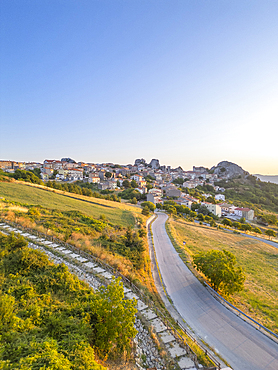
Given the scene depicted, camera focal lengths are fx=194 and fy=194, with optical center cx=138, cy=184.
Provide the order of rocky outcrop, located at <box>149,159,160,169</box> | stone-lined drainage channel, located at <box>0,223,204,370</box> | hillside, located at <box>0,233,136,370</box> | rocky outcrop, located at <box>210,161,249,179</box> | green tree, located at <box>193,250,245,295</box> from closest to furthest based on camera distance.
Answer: hillside, located at <box>0,233,136,370</box>
stone-lined drainage channel, located at <box>0,223,204,370</box>
green tree, located at <box>193,250,245,295</box>
rocky outcrop, located at <box>210,161,249,179</box>
rocky outcrop, located at <box>149,159,160,169</box>

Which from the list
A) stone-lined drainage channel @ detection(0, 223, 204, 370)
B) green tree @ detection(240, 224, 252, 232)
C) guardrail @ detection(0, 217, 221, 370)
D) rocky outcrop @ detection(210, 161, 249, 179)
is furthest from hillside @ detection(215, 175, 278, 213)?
stone-lined drainage channel @ detection(0, 223, 204, 370)

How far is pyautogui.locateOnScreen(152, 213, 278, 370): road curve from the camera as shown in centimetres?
864

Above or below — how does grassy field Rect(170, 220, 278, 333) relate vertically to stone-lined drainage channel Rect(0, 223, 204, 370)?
below

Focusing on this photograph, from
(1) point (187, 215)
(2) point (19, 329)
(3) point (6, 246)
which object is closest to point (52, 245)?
(3) point (6, 246)

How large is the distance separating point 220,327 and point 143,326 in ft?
17.4

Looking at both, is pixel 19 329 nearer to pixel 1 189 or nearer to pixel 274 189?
pixel 1 189

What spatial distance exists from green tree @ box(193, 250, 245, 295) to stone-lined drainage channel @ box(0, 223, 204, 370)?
277 inches

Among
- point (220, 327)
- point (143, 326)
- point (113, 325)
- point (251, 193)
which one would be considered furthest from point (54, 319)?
point (251, 193)

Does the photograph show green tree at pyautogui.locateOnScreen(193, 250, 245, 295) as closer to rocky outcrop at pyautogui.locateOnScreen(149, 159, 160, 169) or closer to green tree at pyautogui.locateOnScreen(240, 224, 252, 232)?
green tree at pyautogui.locateOnScreen(240, 224, 252, 232)

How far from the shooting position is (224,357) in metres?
8.50

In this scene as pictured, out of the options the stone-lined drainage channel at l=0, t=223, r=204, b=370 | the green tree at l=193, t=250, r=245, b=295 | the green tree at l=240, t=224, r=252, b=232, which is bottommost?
the green tree at l=240, t=224, r=252, b=232

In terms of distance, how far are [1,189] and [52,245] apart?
28.3 meters

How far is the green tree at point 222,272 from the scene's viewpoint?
1355 cm

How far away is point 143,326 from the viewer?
26.0ft
